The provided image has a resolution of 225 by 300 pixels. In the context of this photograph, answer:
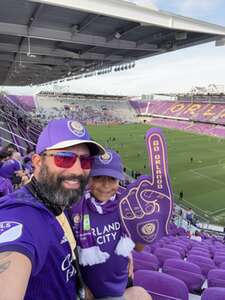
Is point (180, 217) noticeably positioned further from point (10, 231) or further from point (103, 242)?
point (10, 231)

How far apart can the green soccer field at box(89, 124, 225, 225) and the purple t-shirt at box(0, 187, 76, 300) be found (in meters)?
16.6

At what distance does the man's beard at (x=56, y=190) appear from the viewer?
5.32ft

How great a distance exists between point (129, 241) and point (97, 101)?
91.1 m

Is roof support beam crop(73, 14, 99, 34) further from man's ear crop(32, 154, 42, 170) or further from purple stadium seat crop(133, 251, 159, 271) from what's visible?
man's ear crop(32, 154, 42, 170)

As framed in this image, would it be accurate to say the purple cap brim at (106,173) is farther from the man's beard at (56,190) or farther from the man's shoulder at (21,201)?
the man's shoulder at (21,201)

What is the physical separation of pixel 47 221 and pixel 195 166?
29172 millimetres

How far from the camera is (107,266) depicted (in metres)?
2.36

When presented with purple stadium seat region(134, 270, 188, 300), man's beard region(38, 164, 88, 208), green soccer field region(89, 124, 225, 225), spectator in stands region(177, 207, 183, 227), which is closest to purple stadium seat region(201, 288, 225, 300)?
purple stadium seat region(134, 270, 188, 300)

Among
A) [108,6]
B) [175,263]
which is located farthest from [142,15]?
[175,263]

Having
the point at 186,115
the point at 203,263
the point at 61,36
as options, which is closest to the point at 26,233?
the point at 203,263

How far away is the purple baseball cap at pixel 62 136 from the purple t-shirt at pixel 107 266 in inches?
33.5

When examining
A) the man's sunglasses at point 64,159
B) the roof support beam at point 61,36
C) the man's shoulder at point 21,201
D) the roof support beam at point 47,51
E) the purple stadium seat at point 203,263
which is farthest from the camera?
the roof support beam at point 47,51

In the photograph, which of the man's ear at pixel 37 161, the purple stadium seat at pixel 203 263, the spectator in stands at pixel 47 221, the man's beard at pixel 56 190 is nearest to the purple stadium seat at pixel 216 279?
the purple stadium seat at pixel 203 263

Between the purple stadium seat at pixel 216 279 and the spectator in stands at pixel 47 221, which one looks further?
the purple stadium seat at pixel 216 279
